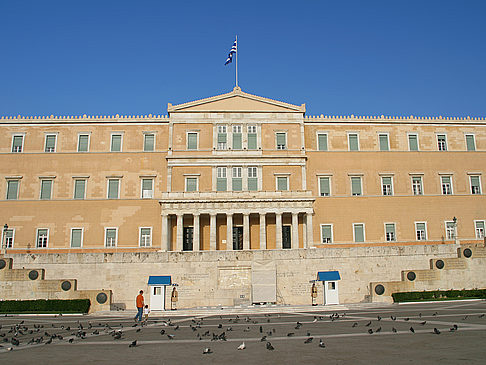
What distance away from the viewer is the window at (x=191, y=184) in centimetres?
4213

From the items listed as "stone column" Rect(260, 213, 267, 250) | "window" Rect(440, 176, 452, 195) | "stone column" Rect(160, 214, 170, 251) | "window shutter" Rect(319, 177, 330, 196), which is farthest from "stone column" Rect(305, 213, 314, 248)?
"window" Rect(440, 176, 452, 195)

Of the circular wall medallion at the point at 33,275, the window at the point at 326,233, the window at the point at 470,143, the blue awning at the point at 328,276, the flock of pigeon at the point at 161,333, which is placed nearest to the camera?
the flock of pigeon at the point at 161,333

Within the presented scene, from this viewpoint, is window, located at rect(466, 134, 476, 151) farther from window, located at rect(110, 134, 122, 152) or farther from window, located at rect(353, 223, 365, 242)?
window, located at rect(110, 134, 122, 152)

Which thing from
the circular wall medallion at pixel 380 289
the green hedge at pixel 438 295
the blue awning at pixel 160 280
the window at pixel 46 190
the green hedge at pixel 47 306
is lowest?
the green hedge at pixel 47 306

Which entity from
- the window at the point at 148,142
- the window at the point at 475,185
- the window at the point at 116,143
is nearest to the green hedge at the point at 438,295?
the window at the point at 475,185

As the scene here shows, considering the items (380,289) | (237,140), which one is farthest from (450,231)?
(237,140)

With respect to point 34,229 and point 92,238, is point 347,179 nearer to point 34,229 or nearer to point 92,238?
point 92,238

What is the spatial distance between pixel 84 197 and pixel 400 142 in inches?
1178

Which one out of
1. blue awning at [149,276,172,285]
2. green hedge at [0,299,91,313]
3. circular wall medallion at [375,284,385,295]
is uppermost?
blue awning at [149,276,172,285]

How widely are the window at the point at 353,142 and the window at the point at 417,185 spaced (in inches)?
239

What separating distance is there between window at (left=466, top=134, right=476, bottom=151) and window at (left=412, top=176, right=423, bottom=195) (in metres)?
6.24

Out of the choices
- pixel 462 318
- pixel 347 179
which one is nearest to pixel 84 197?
pixel 347 179

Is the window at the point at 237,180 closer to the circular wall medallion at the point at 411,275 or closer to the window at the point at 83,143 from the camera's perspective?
the window at the point at 83,143

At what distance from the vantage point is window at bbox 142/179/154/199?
A: 4231cm
